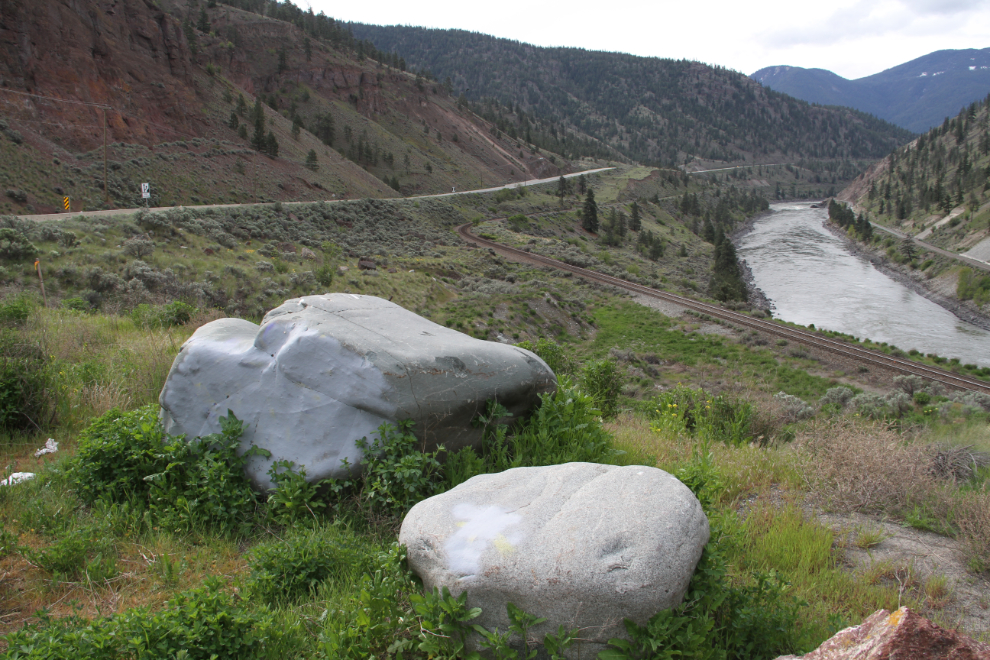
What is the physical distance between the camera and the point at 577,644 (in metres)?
3.27

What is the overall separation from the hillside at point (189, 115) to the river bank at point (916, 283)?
61741mm

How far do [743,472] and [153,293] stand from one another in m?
22.1

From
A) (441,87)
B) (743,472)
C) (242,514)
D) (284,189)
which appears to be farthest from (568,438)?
(441,87)

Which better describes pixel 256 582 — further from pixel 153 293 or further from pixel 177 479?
pixel 153 293

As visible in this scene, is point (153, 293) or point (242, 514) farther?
point (153, 293)

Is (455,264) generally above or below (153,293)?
below

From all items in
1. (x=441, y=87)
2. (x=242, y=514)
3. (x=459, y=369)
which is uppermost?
(x=441, y=87)

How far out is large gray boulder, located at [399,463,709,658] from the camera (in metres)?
3.29

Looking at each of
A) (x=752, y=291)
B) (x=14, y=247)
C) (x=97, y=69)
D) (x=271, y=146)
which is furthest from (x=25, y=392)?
(x=752, y=291)

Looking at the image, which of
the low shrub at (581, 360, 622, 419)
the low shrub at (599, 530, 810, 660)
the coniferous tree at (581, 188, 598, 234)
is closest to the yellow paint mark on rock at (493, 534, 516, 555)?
the low shrub at (599, 530, 810, 660)

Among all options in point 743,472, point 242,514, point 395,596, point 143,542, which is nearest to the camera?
point 395,596

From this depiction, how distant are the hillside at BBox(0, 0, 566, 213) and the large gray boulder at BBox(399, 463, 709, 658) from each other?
42651 millimetres

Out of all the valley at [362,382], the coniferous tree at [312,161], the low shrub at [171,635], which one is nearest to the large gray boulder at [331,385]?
the valley at [362,382]

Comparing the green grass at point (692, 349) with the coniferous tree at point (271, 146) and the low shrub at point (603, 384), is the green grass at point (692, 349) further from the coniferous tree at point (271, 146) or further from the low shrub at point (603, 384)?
the coniferous tree at point (271, 146)
